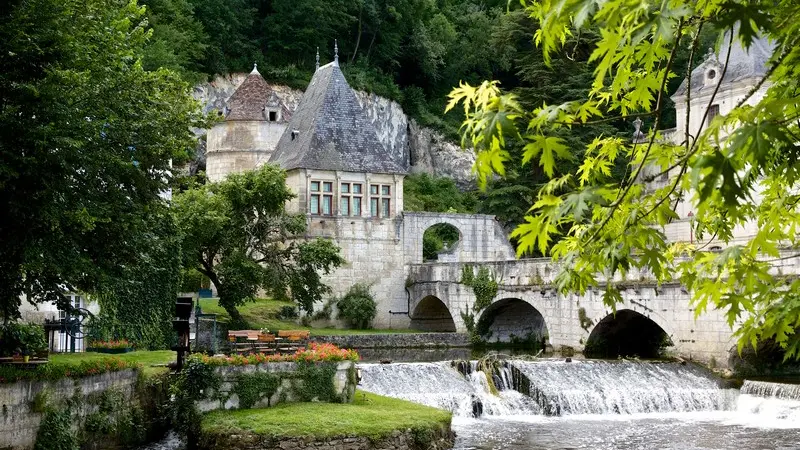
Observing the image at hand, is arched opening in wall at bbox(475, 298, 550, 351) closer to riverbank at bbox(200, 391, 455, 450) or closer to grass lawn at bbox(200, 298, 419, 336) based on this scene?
grass lawn at bbox(200, 298, 419, 336)

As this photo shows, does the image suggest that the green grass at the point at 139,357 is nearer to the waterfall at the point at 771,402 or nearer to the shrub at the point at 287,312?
the shrub at the point at 287,312

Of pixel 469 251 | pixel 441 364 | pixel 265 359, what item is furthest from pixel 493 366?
pixel 469 251

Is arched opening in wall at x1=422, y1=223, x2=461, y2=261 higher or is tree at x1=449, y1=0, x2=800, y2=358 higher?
arched opening in wall at x1=422, y1=223, x2=461, y2=261

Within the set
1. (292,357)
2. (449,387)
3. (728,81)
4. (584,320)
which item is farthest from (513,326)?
(292,357)

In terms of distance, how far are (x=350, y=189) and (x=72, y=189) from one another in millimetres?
23428

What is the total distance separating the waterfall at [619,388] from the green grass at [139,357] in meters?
8.53

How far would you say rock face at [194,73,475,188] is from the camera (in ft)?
170

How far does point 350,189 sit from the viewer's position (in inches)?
1521

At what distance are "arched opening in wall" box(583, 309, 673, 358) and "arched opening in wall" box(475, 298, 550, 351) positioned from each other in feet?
14.0

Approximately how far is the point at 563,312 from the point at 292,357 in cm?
1502

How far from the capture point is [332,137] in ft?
128

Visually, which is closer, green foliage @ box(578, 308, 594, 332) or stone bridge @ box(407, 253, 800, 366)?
stone bridge @ box(407, 253, 800, 366)

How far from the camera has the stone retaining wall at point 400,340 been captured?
3209 centimetres

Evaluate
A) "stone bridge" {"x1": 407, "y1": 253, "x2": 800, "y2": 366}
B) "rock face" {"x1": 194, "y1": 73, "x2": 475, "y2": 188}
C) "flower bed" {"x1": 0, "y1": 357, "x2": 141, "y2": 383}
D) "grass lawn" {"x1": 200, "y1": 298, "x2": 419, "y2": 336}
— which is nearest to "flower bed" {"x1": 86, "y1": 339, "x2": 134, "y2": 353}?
"flower bed" {"x1": 0, "y1": 357, "x2": 141, "y2": 383}
